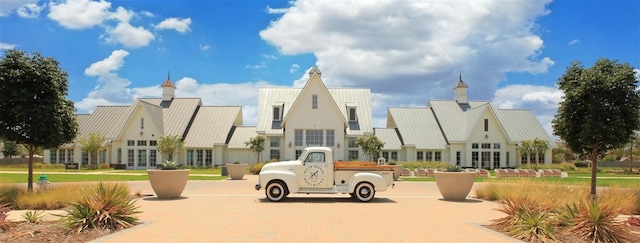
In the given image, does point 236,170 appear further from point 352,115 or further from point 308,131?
point 352,115

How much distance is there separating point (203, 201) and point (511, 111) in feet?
155

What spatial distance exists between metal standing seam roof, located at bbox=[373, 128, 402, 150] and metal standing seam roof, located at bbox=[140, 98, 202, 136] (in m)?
19.7

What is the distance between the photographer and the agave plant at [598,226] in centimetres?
991

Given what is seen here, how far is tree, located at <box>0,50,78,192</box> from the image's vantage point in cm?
1659

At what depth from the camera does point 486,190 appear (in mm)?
19312

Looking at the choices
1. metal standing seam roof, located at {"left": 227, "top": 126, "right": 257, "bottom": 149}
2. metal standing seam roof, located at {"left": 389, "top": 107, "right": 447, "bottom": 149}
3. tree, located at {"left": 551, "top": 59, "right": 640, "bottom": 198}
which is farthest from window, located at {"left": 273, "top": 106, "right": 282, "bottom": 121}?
tree, located at {"left": 551, "top": 59, "right": 640, "bottom": 198}

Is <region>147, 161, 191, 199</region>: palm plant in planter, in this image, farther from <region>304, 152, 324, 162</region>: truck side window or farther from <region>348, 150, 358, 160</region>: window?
<region>348, 150, 358, 160</region>: window

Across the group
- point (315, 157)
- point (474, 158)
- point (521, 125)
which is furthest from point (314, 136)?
point (315, 157)

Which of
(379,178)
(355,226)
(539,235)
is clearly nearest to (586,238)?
(539,235)

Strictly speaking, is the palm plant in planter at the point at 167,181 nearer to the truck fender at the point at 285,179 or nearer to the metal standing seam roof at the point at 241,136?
the truck fender at the point at 285,179

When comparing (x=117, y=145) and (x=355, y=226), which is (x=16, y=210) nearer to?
(x=355, y=226)

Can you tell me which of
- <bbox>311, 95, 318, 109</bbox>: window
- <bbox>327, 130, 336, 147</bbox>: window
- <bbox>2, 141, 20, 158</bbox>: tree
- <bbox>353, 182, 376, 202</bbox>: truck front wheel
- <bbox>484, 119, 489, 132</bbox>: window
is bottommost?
<bbox>2, 141, 20, 158</bbox>: tree

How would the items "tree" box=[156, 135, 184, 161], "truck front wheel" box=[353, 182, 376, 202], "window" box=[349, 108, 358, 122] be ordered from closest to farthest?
"truck front wheel" box=[353, 182, 376, 202]
"tree" box=[156, 135, 184, 161]
"window" box=[349, 108, 358, 122]

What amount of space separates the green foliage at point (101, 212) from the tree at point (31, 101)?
266 inches
